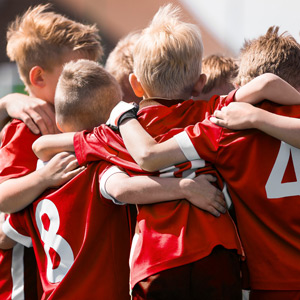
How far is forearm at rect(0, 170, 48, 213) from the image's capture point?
7.69 feet

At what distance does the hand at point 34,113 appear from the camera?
2619 millimetres

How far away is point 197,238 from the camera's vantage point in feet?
6.18

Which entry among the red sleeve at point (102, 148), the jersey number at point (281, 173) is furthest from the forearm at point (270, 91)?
the red sleeve at point (102, 148)

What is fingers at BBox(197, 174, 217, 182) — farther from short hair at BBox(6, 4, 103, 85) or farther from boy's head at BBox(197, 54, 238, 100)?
short hair at BBox(6, 4, 103, 85)

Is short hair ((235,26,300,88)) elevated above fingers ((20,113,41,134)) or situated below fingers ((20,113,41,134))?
above

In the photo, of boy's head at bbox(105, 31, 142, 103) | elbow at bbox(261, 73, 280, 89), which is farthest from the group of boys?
boy's head at bbox(105, 31, 142, 103)

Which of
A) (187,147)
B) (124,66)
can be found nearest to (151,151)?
(187,147)

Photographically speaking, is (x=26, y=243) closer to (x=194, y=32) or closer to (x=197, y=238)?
(x=197, y=238)

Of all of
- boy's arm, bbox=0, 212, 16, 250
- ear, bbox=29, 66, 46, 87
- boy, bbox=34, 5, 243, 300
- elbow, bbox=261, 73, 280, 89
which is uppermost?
elbow, bbox=261, 73, 280, 89

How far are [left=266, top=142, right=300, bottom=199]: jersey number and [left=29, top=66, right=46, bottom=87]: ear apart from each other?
4.90ft

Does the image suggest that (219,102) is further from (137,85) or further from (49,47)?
(49,47)

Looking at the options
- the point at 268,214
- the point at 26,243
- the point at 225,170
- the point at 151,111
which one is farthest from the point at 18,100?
the point at 268,214

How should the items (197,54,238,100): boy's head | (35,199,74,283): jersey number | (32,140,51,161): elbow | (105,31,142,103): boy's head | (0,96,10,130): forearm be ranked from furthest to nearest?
(105,31,142,103): boy's head
(197,54,238,100): boy's head
(0,96,10,130): forearm
(32,140,51,161): elbow
(35,199,74,283): jersey number

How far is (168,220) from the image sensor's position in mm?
1941
